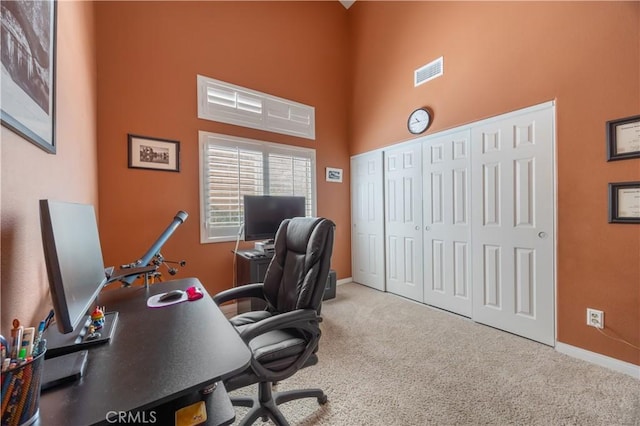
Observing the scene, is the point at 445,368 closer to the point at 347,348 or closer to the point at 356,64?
the point at 347,348

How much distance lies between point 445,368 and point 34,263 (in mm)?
2425

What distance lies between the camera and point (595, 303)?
195 cm

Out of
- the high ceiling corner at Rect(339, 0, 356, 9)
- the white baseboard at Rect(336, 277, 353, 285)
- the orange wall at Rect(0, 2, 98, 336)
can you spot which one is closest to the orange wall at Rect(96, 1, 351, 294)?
the orange wall at Rect(0, 2, 98, 336)

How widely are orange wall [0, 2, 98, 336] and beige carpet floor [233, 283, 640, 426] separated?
4.01 ft

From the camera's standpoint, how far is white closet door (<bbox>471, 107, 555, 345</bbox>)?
2.19 m

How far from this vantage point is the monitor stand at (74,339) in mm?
817

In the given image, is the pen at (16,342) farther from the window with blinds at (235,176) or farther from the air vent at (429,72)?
the air vent at (429,72)

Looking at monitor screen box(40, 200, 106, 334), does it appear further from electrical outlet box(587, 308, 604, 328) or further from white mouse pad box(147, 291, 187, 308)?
electrical outlet box(587, 308, 604, 328)

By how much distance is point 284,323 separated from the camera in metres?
1.23

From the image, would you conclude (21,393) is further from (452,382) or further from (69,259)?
(452,382)

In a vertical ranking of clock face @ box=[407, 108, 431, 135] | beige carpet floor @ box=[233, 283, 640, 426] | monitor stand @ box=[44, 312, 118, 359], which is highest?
clock face @ box=[407, 108, 431, 135]

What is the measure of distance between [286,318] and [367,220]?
2.80 metres

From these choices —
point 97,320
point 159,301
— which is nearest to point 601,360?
point 159,301

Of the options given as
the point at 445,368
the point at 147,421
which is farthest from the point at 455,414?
the point at 147,421
